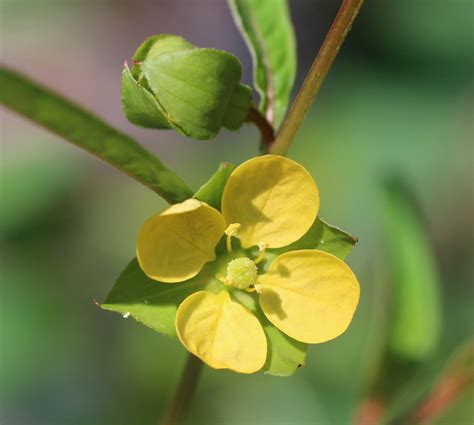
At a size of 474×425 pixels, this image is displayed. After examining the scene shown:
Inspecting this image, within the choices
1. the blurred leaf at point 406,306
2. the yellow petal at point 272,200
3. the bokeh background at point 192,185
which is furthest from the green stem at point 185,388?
the bokeh background at point 192,185

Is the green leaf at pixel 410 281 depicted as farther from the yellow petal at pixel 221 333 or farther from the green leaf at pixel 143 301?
the green leaf at pixel 143 301

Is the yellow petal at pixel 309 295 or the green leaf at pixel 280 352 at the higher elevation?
the yellow petal at pixel 309 295

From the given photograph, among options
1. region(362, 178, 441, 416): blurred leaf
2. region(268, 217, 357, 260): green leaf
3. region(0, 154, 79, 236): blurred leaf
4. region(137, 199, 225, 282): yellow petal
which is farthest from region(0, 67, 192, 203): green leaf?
region(0, 154, 79, 236): blurred leaf

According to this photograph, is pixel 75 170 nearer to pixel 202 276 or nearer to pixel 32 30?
pixel 32 30

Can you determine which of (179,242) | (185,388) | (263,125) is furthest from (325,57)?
(185,388)

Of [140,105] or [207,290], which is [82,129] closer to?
[140,105]

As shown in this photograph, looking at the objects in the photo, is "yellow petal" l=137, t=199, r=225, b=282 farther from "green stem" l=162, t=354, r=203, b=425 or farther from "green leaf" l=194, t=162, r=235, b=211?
"green stem" l=162, t=354, r=203, b=425
